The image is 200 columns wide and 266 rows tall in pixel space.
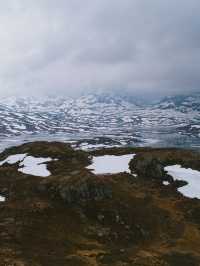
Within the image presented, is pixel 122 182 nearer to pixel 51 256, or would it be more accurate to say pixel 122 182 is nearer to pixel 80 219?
pixel 80 219

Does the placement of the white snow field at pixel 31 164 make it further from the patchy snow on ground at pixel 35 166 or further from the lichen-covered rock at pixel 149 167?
the lichen-covered rock at pixel 149 167

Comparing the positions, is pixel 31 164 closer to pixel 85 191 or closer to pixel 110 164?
pixel 110 164

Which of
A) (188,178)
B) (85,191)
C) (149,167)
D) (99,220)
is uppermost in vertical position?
(85,191)

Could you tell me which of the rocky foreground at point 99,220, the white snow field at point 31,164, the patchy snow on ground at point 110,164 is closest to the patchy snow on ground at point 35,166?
the white snow field at point 31,164

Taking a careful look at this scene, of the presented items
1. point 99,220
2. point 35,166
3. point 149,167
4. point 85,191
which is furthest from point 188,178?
point 35,166

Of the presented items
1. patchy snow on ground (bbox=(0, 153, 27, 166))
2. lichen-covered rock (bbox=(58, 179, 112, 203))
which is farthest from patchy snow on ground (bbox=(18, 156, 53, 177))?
lichen-covered rock (bbox=(58, 179, 112, 203))

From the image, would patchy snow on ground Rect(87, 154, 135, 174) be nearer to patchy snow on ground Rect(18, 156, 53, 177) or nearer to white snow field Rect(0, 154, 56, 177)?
patchy snow on ground Rect(18, 156, 53, 177)

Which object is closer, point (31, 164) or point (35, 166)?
point (35, 166)
